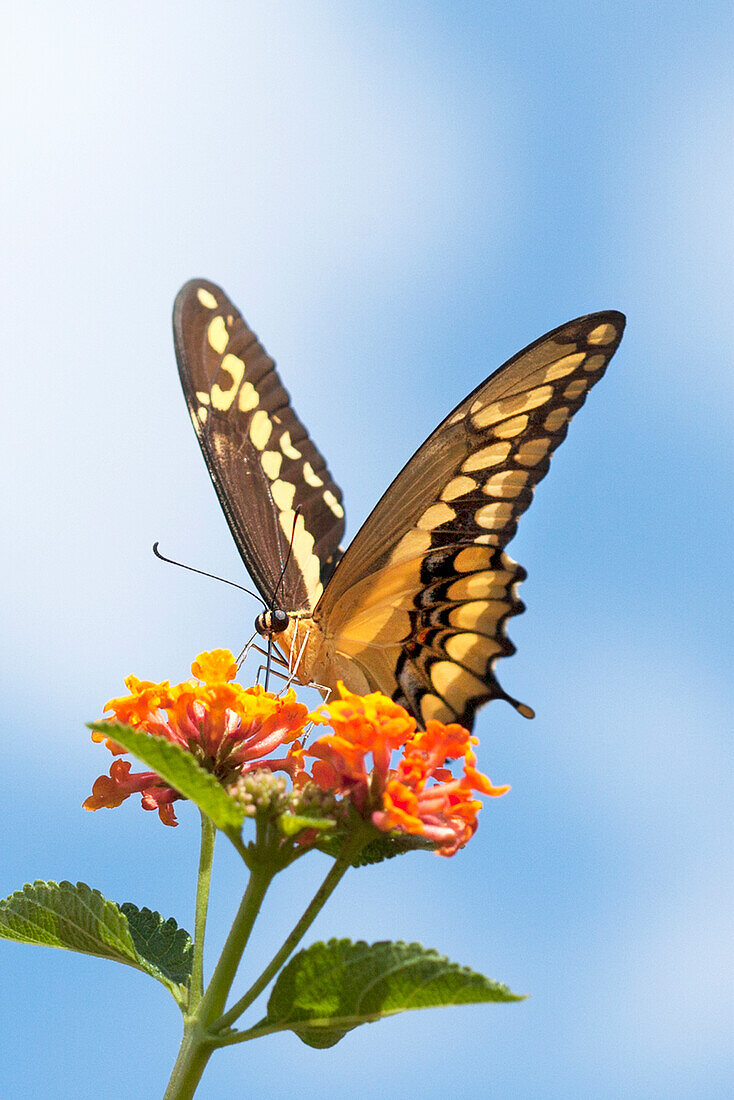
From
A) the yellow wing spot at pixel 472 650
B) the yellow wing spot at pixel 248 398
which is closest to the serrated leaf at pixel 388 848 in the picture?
the yellow wing spot at pixel 472 650

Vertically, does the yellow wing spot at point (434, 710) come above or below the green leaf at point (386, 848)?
A: above

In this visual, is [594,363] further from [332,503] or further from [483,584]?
[332,503]

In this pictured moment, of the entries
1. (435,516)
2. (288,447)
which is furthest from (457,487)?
(288,447)

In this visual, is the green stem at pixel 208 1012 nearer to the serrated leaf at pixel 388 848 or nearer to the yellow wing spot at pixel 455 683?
the serrated leaf at pixel 388 848

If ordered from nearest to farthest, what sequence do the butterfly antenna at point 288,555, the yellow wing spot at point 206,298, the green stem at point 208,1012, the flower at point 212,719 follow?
the green stem at point 208,1012 < the flower at point 212,719 < the butterfly antenna at point 288,555 < the yellow wing spot at point 206,298

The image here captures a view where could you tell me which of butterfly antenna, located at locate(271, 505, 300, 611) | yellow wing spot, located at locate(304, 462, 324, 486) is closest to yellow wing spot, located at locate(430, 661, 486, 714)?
butterfly antenna, located at locate(271, 505, 300, 611)

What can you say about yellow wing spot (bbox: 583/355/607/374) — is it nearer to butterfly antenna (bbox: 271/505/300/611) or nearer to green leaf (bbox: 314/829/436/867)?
butterfly antenna (bbox: 271/505/300/611)

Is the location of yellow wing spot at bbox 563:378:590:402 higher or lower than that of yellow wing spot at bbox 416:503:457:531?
higher
